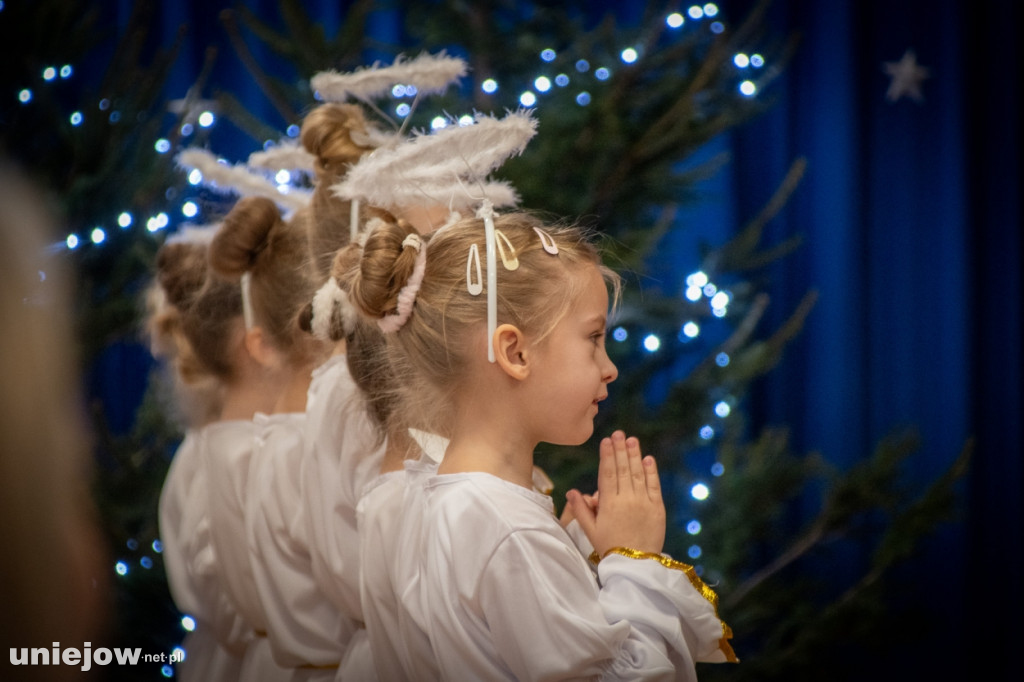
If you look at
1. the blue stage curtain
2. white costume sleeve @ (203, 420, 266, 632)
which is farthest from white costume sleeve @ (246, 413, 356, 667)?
the blue stage curtain

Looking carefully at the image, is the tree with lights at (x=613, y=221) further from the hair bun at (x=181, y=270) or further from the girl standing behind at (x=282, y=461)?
the girl standing behind at (x=282, y=461)

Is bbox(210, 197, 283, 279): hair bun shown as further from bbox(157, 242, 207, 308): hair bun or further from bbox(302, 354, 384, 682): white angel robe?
bbox(302, 354, 384, 682): white angel robe

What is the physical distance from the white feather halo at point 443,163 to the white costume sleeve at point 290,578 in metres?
0.50

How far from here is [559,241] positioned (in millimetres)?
1197

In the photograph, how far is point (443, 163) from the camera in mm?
1202

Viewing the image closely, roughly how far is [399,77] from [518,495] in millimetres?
748

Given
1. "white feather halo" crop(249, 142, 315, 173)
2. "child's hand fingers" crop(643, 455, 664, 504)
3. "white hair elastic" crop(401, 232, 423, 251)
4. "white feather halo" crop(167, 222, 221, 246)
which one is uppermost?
"white feather halo" crop(249, 142, 315, 173)

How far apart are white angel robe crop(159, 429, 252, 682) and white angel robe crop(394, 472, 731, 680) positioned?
2.54 feet

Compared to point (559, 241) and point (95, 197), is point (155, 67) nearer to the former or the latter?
point (95, 197)

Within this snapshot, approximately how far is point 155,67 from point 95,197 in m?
0.35

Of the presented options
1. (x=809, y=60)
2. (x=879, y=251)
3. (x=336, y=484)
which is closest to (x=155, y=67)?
(x=336, y=484)

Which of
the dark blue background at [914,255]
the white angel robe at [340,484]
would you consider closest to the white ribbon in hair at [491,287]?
the white angel robe at [340,484]

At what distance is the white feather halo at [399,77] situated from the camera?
4.89 ft

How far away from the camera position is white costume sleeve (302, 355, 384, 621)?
1.44m
